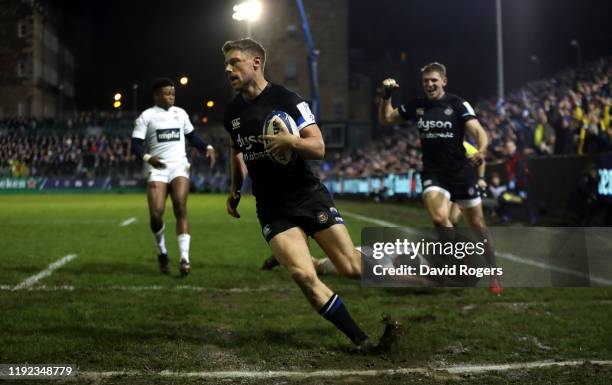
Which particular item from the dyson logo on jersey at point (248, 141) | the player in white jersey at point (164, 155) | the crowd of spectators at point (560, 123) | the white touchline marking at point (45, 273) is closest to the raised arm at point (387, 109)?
the dyson logo on jersey at point (248, 141)

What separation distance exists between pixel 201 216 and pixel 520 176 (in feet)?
29.9

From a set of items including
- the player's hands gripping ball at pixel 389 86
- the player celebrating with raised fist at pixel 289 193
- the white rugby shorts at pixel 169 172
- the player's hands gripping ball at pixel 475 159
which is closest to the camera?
the player celebrating with raised fist at pixel 289 193

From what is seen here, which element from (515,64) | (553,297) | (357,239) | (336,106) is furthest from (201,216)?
(515,64)

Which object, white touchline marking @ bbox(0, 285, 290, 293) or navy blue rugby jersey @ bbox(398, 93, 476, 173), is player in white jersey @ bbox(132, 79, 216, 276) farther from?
navy blue rugby jersey @ bbox(398, 93, 476, 173)

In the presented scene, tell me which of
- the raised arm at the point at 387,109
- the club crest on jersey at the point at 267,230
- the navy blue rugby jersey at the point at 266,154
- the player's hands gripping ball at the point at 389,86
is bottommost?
the club crest on jersey at the point at 267,230

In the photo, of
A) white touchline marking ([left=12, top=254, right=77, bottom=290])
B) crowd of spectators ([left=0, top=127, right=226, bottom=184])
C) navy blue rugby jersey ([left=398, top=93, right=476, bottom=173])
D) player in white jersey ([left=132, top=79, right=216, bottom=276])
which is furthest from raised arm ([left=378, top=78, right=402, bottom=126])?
crowd of spectators ([left=0, top=127, right=226, bottom=184])

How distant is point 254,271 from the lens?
8.92 metres

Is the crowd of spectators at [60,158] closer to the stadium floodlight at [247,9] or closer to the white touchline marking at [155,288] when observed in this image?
the stadium floodlight at [247,9]

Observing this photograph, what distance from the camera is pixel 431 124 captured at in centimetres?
778

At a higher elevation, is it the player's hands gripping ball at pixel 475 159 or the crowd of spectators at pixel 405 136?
the crowd of spectators at pixel 405 136

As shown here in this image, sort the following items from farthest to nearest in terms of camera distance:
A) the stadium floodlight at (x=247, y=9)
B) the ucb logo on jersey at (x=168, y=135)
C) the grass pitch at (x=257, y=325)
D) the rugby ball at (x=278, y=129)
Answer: the stadium floodlight at (x=247, y=9)
the ucb logo on jersey at (x=168, y=135)
the rugby ball at (x=278, y=129)
the grass pitch at (x=257, y=325)

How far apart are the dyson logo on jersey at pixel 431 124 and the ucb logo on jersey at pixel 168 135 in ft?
10.8

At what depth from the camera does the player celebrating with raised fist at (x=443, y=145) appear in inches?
302

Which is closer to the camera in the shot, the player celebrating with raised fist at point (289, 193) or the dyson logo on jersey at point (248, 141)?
the player celebrating with raised fist at point (289, 193)
